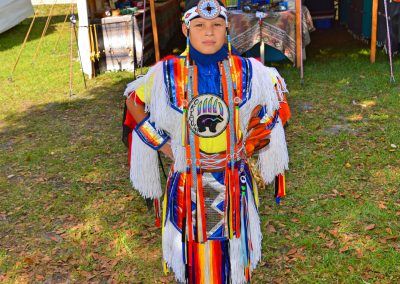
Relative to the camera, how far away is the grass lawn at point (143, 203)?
13.2ft

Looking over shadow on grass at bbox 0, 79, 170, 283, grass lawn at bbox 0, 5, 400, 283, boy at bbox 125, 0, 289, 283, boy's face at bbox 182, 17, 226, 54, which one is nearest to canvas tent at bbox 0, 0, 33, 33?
grass lawn at bbox 0, 5, 400, 283

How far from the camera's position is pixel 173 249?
2664mm

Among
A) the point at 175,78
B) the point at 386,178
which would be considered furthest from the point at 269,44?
the point at 175,78

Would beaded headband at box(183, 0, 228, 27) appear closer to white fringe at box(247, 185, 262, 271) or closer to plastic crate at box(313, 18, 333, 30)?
white fringe at box(247, 185, 262, 271)

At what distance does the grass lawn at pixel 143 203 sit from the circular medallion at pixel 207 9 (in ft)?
7.66

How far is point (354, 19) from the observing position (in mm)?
12703

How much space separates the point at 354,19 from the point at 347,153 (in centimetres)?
807

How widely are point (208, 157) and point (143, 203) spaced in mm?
2822

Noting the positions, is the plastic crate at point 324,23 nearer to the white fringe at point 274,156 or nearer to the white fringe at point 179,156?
the white fringe at point 274,156

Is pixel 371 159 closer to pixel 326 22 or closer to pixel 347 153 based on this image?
pixel 347 153

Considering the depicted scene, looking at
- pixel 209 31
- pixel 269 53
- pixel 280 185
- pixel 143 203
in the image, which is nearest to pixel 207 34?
pixel 209 31

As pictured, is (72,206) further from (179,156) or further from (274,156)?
(274,156)

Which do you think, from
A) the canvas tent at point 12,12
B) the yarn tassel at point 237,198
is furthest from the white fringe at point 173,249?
the canvas tent at point 12,12

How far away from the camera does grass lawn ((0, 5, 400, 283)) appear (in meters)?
4.03
